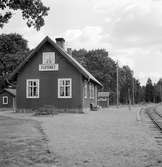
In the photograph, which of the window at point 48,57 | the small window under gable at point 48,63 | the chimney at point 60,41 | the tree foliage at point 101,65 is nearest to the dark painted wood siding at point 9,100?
the chimney at point 60,41

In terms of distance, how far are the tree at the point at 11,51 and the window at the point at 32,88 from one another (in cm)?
2351

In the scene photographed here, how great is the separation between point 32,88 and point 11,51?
95.0 ft

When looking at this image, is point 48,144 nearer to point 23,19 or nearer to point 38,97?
point 23,19

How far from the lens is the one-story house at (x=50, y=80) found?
98.6ft

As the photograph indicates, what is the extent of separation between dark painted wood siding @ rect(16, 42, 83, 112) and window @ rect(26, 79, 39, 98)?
304 millimetres

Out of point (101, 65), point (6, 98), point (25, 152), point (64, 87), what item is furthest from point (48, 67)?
point (101, 65)

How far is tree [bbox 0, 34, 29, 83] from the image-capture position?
182 ft

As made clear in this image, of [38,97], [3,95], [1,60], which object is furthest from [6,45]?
[38,97]

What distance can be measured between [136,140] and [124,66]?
88571 mm

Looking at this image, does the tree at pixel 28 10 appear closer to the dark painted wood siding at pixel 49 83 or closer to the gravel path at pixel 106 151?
the gravel path at pixel 106 151

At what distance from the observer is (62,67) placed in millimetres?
30562

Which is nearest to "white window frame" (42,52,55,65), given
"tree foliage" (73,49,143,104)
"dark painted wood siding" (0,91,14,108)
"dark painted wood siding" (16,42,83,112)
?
"dark painted wood siding" (16,42,83,112)

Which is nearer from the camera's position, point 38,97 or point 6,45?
point 38,97

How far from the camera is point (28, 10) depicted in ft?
40.0
